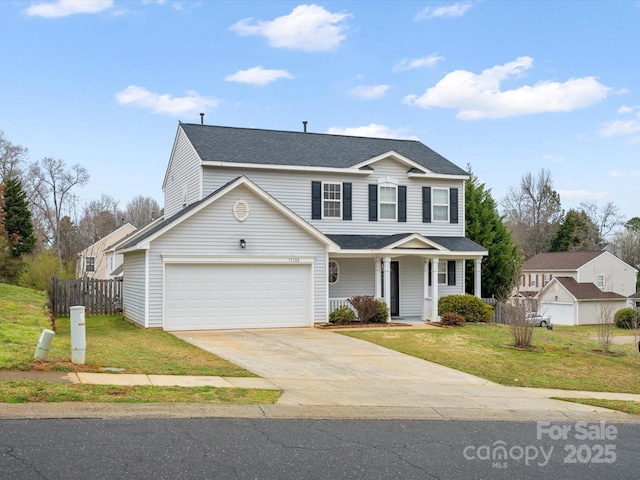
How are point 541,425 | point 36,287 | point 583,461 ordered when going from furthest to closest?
point 36,287 → point 541,425 → point 583,461

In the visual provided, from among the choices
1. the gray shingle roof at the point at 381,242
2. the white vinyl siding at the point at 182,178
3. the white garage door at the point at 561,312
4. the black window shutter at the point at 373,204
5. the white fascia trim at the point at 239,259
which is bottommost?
the white garage door at the point at 561,312

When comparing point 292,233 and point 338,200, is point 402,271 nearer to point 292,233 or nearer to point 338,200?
point 338,200

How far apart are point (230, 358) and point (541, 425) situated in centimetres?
739

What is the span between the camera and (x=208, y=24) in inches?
879

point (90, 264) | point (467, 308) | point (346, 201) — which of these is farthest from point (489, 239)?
point (90, 264)

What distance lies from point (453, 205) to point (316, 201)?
6.56 meters

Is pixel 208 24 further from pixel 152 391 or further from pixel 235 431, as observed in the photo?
pixel 235 431

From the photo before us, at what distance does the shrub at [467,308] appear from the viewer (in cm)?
2394

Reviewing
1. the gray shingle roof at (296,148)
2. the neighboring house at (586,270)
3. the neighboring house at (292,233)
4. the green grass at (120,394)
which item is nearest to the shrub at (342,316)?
the neighboring house at (292,233)

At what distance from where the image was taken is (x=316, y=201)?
2534 centimetres

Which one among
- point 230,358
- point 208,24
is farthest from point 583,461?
point 208,24

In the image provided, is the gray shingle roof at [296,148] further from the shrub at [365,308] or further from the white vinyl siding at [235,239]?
the shrub at [365,308]

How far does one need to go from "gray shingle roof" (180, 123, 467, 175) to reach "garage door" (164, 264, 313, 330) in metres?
5.04

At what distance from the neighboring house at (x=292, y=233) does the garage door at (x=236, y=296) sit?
0.03 m
